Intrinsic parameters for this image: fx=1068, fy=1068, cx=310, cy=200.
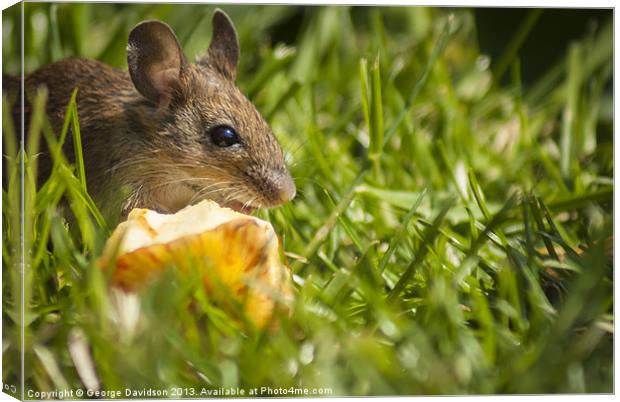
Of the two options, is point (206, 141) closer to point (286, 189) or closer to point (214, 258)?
point (286, 189)

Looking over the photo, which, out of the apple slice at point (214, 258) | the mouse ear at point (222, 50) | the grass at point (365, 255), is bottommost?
the grass at point (365, 255)

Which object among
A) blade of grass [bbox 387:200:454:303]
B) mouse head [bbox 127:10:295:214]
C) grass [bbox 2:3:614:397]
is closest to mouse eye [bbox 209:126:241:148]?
mouse head [bbox 127:10:295:214]

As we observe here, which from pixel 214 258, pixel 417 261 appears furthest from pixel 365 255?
pixel 214 258

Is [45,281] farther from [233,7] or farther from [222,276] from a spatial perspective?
[233,7]

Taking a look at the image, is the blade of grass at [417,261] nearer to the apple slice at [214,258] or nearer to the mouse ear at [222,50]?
the apple slice at [214,258]

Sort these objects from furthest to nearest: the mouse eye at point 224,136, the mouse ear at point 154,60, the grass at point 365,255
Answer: the mouse eye at point 224,136 → the mouse ear at point 154,60 → the grass at point 365,255

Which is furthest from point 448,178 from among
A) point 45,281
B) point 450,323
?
point 45,281

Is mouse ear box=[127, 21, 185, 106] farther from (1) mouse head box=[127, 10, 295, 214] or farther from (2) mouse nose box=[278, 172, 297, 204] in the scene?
(2) mouse nose box=[278, 172, 297, 204]

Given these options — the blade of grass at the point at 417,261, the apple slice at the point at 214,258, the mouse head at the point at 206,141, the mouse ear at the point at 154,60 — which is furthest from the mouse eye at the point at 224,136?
the blade of grass at the point at 417,261
